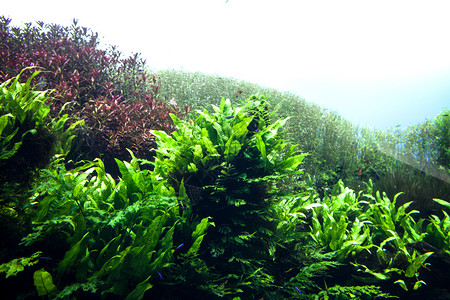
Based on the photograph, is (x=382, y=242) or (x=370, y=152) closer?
(x=382, y=242)

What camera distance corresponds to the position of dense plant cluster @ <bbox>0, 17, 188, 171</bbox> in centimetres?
405

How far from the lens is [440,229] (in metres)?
3.42

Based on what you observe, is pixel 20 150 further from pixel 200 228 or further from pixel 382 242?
pixel 382 242

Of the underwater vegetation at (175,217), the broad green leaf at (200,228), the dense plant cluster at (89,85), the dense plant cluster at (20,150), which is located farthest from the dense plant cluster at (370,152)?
the dense plant cluster at (20,150)

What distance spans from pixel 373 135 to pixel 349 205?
14.5 feet

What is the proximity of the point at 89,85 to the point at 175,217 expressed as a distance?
3.86 m

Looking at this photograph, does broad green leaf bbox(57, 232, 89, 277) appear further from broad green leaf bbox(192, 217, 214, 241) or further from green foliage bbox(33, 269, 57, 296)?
broad green leaf bbox(192, 217, 214, 241)

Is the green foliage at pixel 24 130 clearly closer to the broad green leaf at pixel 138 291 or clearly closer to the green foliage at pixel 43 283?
the green foliage at pixel 43 283

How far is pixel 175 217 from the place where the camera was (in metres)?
2.45

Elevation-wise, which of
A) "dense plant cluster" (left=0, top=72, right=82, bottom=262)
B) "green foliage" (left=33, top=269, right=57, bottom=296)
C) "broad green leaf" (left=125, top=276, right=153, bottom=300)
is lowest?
"broad green leaf" (left=125, top=276, right=153, bottom=300)

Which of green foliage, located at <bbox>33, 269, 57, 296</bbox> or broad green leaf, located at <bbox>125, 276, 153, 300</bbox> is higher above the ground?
green foliage, located at <bbox>33, 269, 57, 296</bbox>

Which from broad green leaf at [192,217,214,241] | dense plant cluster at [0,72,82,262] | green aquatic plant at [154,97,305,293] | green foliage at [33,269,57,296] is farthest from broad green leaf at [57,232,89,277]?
green aquatic plant at [154,97,305,293]

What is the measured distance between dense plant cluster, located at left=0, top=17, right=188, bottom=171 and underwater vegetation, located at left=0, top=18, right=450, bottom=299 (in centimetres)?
4

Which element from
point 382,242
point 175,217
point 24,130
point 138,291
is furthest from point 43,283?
point 382,242
